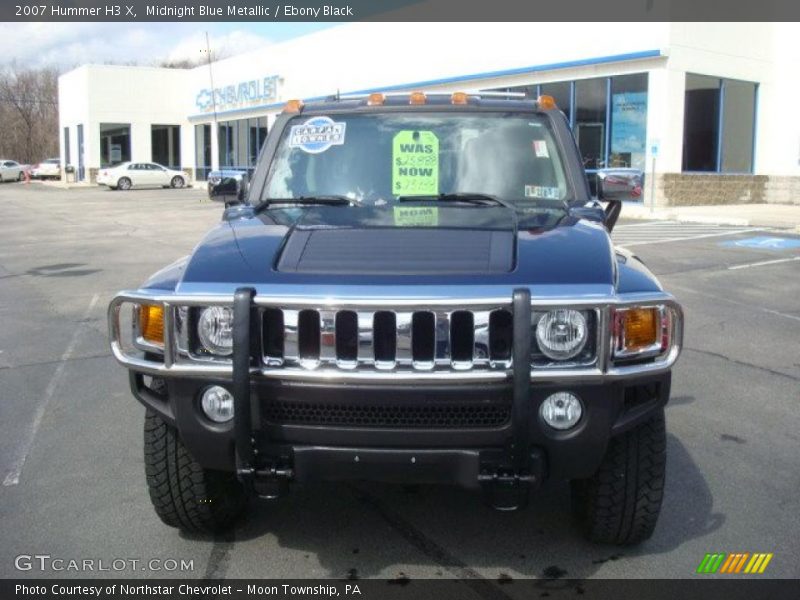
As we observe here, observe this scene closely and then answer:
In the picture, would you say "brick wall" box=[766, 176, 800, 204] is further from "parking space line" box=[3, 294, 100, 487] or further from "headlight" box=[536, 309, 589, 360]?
"headlight" box=[536, 309, 589, 360]

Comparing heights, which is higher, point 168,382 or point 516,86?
point 516,86

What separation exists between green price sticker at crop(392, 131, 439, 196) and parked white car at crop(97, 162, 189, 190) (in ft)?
139

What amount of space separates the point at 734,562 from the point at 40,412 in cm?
440

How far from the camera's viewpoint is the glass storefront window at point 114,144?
5138 cm

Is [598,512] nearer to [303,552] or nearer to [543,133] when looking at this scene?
[303,552]

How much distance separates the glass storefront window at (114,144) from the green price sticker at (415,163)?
164ft

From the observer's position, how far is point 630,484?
11.3ft

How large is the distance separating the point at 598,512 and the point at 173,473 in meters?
1.73

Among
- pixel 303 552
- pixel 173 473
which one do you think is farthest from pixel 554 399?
pixel 173 473

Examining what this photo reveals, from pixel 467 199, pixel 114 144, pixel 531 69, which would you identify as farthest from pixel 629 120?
pixel 114 144

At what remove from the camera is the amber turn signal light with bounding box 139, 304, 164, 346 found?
10.6 feet

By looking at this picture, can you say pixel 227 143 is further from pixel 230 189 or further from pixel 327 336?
pixel 327 336

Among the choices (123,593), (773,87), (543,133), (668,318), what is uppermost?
(773,87)

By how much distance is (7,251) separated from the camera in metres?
16.3
